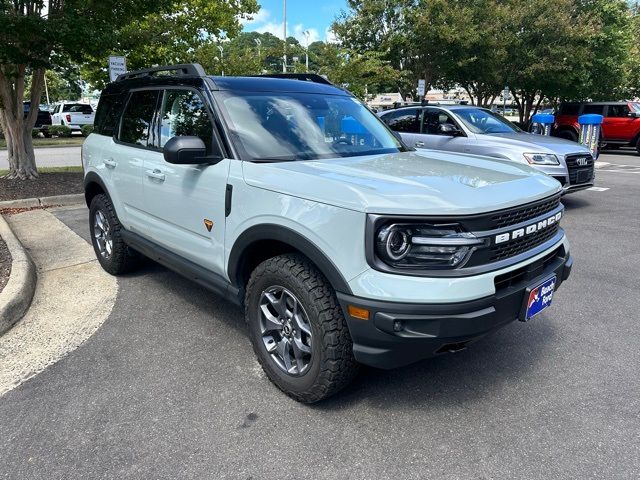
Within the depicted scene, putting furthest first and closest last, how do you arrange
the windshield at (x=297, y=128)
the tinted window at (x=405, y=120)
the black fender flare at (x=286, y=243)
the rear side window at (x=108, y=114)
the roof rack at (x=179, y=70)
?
1. the tinted window at (x=405, y=120)
2. the rear side window at (x=108, y=114)
3. the roof rack at (x=179, y=70)
4. the windshield at (x=297, y=128)
5. the black fender flare at (x=286, y=243)

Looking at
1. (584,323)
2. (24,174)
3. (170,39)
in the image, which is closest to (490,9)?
(170,39)

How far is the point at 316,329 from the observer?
2494 mm

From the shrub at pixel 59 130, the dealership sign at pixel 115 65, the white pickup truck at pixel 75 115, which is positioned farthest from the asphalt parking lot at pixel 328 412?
the white pickup truck at pixel 75 115

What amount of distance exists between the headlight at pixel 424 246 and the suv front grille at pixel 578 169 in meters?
6.20

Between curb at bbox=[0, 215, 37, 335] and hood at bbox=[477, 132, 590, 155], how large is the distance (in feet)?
22.2

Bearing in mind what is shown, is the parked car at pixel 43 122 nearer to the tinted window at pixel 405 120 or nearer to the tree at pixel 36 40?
the tree at pixel 36 40

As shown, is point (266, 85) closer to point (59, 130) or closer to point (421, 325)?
point (421, 325)

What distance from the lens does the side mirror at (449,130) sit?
8555mm

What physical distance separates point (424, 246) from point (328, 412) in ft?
3.62

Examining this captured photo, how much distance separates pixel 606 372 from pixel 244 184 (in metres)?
2.54

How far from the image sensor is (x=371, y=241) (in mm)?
2236

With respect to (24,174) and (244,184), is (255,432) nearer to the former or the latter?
(244,184)

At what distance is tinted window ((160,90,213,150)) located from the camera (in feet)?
10.8

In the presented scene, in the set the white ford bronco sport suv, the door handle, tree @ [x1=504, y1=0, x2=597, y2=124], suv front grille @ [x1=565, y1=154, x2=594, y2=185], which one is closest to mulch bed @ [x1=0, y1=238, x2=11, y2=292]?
the white ford bronco sport suv
